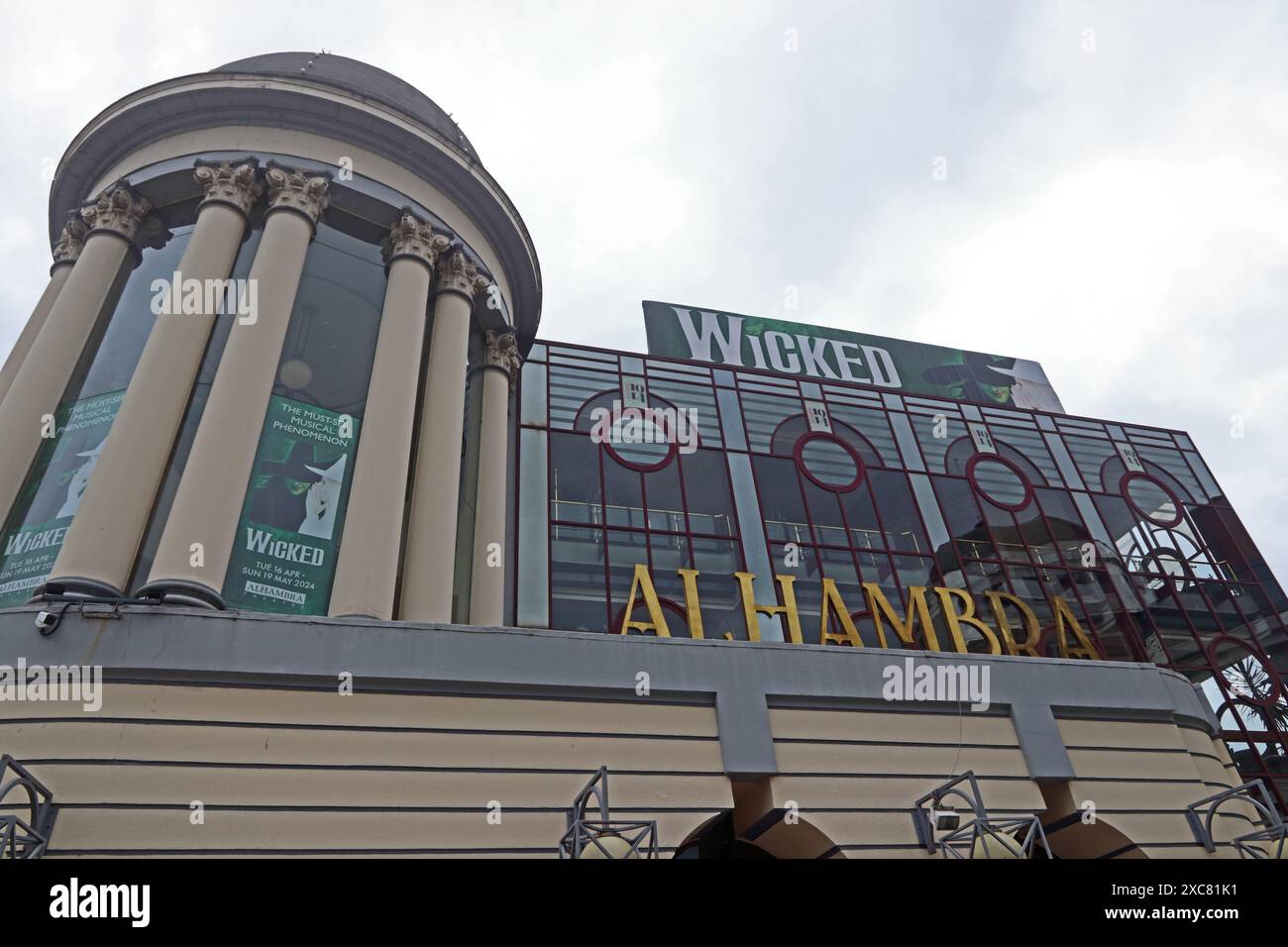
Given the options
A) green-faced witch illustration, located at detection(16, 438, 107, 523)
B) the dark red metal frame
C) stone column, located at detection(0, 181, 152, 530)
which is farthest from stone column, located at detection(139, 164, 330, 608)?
the dark red metal frame

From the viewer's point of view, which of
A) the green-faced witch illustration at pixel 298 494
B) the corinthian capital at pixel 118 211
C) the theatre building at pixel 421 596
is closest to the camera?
the theatre building at pixel 421 596

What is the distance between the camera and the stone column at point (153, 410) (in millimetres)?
12766

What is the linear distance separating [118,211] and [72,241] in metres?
1.96

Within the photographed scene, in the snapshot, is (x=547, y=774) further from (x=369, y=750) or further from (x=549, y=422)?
(x=549, y=422)

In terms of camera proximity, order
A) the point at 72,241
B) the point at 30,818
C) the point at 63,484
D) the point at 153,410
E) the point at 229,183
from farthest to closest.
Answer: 1. the point at 72,241
2. the point at 229,183
3. the point at 153,410
4. the point at 63,484
5. the point at 30,818

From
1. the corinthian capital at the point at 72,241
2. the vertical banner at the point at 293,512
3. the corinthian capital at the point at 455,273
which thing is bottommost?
the vertical banner at the point at 293,512

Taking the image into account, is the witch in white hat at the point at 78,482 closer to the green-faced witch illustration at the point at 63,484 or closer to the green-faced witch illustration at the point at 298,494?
the green-faced witch illustration at the point at 63,484

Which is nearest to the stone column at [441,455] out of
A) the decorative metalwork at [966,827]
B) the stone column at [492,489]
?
the stone column at [492,489]

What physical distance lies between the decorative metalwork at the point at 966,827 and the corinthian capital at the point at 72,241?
2088 cm

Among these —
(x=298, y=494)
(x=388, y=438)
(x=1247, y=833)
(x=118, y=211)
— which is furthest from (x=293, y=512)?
(x=1247, y=833)

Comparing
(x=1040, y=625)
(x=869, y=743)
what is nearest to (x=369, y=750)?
(x=869, y=743)

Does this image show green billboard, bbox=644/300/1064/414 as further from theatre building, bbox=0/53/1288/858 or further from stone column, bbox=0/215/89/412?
stone column, bbox=0/215/89/412

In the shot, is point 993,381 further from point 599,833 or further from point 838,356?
point 599,833

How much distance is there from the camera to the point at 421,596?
626 inches
